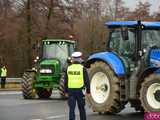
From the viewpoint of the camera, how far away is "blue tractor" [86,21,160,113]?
16.5 metres

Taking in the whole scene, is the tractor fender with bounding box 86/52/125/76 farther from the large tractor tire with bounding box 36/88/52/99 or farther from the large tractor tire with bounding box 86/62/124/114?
the large tractor tire with bounding box 36/88/52/99

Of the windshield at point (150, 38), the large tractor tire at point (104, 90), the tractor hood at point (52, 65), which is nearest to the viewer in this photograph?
the large tractor tire at point (104, 90)

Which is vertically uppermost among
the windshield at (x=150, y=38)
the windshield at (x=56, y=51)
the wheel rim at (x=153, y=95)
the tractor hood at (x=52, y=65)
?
the windshield at (x=150, y=38)

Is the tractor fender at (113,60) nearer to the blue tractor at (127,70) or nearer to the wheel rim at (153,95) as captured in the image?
the blue tractor at (127,70)

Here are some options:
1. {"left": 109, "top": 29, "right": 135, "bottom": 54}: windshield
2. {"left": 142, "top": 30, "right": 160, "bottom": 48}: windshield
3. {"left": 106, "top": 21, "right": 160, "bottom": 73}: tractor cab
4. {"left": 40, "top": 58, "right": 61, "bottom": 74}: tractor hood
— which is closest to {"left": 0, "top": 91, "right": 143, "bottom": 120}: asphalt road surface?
{"left": 106, "top": 21, "right": 160, "bottom": 73}: tractor cab

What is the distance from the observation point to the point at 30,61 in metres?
47.5

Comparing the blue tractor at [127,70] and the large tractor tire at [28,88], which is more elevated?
the blue tractor at [127,70]

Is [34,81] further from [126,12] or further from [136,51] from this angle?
[126,12]

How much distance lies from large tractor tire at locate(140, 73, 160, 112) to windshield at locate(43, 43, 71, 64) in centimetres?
1134

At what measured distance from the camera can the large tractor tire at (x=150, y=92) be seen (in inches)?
641

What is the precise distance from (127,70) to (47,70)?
32.6 ft

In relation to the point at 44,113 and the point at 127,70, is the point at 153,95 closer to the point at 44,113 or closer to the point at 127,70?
the point at 127,70

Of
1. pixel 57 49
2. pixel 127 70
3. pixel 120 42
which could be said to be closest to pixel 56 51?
pixel 57 49


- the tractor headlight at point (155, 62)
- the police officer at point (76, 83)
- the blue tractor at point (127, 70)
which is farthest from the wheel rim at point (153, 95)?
the police officer at point (76, 83)
